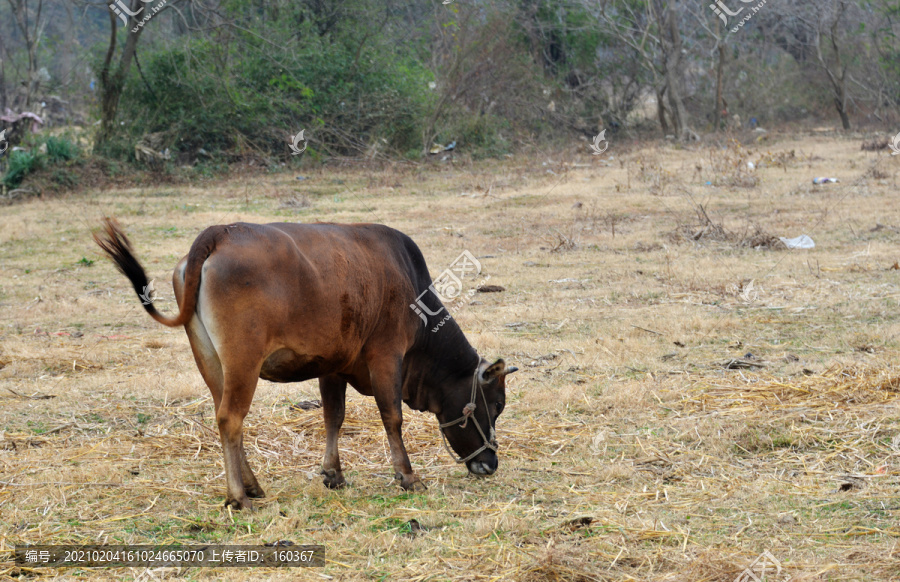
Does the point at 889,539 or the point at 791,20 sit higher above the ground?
the point at 791,20


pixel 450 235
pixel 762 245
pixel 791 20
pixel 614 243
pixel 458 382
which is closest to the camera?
Answer: pixel 458 382

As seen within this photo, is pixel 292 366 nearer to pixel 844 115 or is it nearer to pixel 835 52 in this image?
pixel 844 115

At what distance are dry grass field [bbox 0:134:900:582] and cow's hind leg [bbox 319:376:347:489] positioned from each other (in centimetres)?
14

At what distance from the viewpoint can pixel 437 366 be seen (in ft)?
16.1

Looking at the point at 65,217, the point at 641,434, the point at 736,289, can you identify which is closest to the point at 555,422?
the point at 641,434

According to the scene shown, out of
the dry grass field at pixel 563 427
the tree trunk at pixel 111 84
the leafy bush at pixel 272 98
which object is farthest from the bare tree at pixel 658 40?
the dry grass field at pixel 563 427

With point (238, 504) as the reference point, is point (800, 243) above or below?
below

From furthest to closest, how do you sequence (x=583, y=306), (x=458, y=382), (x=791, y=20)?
(x=791, y=20) → (x=583, y=306) → (x=458, y=382)

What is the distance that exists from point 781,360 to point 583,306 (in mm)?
2450

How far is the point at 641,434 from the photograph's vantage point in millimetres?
5348

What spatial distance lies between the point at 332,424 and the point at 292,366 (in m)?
0.69

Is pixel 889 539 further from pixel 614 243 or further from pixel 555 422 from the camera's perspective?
pixel 614 243

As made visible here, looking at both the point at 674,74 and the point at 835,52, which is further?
the point at 835,52

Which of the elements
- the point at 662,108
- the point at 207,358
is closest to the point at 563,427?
the point at 207,358
